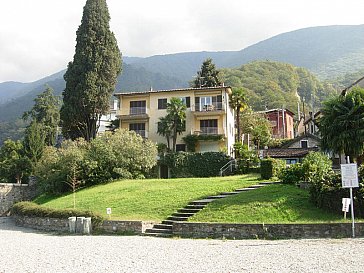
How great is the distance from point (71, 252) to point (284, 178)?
13.1m

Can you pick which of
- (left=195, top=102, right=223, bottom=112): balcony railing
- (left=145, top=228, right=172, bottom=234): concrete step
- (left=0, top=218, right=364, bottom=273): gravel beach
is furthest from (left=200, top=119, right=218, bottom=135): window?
(left=0, top=218, right=364, bottom=273): gravel beach

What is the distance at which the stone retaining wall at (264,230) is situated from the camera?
50.4 feet

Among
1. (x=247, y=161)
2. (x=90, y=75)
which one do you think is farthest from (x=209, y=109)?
(x=90, y=75)

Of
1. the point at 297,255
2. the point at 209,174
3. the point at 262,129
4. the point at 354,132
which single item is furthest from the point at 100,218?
the point at 262,129

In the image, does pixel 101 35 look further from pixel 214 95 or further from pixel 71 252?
pixel 71 252

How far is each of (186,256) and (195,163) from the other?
2683cm

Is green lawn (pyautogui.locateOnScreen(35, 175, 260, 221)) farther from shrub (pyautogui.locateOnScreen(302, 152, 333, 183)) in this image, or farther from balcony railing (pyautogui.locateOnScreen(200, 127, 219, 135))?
balcony railing (pyautogui.locateOnScreen(200, 127, 219, 135))

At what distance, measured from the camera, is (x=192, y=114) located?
45062 mm

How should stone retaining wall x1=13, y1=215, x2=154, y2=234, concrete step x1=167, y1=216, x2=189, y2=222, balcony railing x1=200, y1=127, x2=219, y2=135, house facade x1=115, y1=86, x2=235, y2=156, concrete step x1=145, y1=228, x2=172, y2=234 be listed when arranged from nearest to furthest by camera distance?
concrete step x1=145, y1=228, x2=172, y2=234 → stone retaining wall x1=13, y1=215, x2=154, y2=234 → concrete step x1=167, y1=216, x2=189, y2=222 → balcony railing x1=200, y1=127, x2=219, y2=135 → house facade x1=115, y1=86, x2=235, y2=156

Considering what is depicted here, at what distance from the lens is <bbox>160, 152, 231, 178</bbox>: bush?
38.5 meters

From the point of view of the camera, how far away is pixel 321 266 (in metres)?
10.0

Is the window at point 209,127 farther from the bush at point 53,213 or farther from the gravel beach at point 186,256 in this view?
the gravel beach at point 186,256

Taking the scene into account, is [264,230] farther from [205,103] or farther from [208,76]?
[208,76]

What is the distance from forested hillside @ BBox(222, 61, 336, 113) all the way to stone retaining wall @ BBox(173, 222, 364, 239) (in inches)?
2700
